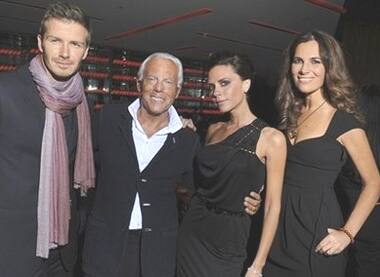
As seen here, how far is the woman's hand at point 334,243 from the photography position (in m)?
1.66

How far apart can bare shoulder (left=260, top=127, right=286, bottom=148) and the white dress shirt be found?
0.38 m

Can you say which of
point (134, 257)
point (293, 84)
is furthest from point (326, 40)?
point (134, 257)

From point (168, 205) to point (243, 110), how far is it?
1.74 ft

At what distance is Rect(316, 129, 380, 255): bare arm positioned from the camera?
5.47 ft

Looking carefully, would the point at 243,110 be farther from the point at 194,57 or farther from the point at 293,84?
the point at 194,57

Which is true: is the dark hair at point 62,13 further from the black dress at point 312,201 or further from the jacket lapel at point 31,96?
the black dress at point 312,201

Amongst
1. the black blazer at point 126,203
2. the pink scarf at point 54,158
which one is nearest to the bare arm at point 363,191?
the black blazer at point 126,203

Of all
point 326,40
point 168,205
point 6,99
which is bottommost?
point 168,205

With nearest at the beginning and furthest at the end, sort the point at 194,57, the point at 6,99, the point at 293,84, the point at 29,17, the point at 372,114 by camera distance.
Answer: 1. the point at 6,99
2. the point at 293,84
3. the point at 372,114
4. the point at 29,17
5. the point at 194,57

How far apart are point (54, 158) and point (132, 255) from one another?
1.70 ft

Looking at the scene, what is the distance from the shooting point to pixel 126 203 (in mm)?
1664

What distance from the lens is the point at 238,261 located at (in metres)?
1.74

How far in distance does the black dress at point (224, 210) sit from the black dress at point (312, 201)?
17cm

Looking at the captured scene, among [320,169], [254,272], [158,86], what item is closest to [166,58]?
[158,86]
